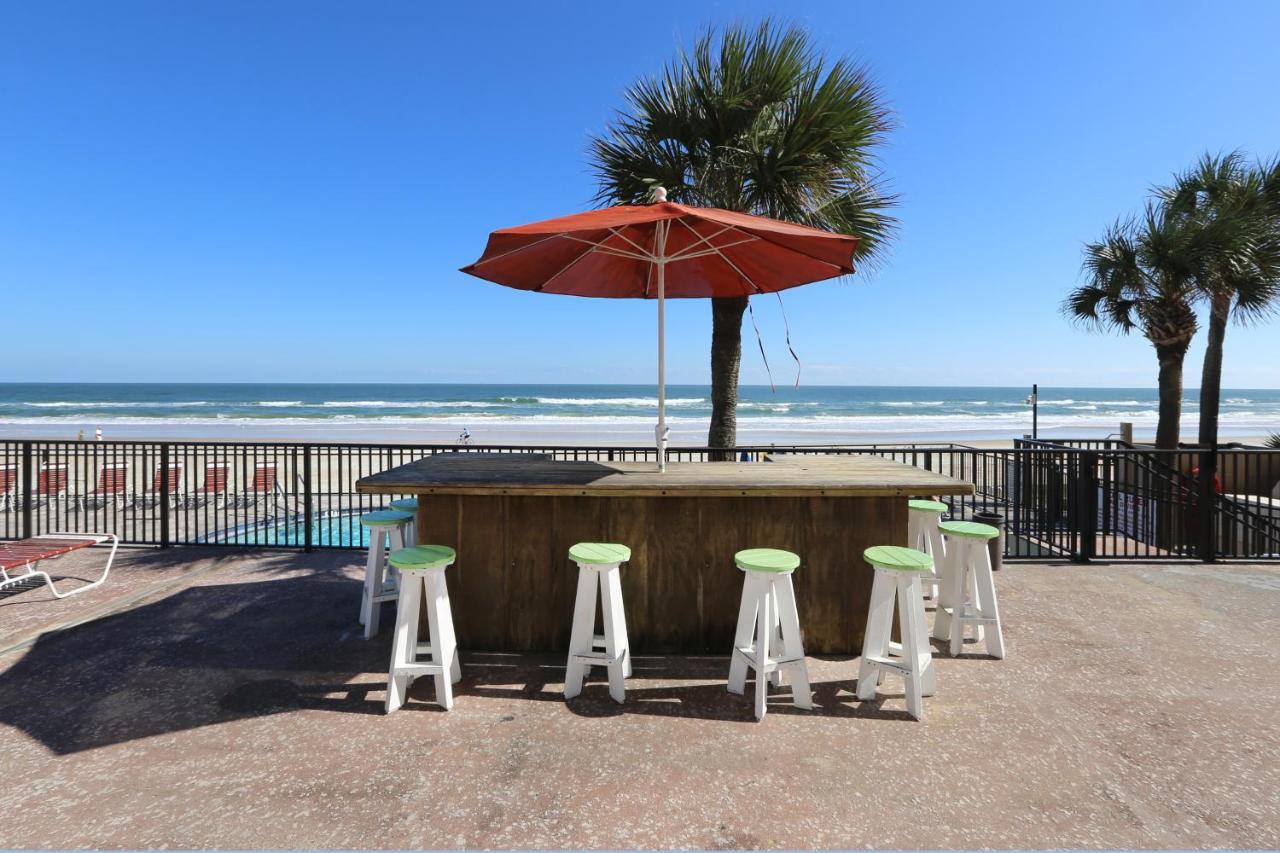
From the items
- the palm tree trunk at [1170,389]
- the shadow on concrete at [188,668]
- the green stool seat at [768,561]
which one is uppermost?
the palm tree trunk at [1170,389]

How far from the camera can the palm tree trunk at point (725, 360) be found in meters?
6.24

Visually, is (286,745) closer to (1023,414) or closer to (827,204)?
(827,204)

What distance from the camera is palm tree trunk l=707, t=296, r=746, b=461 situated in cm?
624

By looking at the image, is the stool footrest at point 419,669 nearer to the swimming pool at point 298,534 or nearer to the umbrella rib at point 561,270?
the umbrella rib at point 561,270

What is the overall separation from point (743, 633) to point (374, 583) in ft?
7.77

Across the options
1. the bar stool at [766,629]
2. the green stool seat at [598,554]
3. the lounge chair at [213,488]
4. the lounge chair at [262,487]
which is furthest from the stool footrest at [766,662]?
the lounge chair at [213,488]

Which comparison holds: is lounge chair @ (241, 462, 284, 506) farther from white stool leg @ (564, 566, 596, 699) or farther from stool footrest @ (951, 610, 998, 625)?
stool footrest @ (951, 610, 998, 625)

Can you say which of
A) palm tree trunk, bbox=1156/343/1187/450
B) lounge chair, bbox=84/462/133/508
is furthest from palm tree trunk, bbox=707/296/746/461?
palm tree trunk, bbox=1156/343/1187/450

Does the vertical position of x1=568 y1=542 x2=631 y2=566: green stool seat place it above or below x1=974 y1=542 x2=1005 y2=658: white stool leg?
above

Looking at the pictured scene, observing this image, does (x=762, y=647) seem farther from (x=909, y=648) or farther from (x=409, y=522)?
(x=409, y=522)

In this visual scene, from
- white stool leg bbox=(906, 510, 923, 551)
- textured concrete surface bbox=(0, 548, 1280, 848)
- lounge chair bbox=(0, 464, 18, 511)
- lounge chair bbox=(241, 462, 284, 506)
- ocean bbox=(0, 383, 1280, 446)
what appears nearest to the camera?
textured concrete surface bbox=(0, 548, 1280, 848)

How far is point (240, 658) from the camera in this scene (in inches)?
136

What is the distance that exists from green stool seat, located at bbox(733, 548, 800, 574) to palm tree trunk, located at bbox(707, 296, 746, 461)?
10.3 feet

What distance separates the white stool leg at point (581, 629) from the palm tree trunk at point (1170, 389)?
11600 mm
